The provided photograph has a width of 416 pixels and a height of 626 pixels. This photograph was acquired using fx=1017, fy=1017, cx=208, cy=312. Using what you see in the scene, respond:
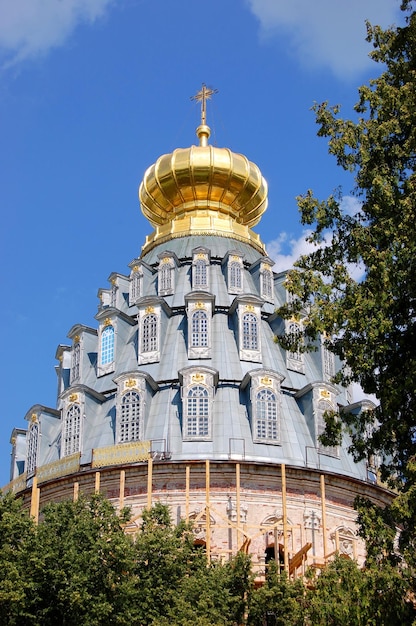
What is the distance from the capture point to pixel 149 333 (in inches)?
1470

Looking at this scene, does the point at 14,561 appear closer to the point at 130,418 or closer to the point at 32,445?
the point at 130,418

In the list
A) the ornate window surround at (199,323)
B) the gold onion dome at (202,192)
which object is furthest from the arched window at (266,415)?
the gold onion dome at (202,192)

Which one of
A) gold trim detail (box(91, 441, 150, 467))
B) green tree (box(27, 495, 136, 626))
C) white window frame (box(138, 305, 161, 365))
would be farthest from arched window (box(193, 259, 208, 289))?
green tree (box(27, 495, 136, 626))

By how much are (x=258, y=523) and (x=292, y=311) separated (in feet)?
42.6

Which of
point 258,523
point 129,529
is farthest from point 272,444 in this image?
point 129,529

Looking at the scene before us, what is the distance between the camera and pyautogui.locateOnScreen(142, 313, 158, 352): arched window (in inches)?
1458

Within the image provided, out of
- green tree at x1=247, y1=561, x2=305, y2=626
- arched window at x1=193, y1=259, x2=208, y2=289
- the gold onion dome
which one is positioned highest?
the gold onion dome

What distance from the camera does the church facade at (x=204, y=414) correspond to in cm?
3219

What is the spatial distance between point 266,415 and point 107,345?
7.44 metres

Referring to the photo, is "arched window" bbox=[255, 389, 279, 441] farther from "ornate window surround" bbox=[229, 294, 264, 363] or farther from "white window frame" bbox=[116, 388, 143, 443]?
"white window frame" bbox=[116, 388, 143, 443]

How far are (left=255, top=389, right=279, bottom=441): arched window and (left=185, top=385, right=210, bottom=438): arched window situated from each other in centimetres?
173

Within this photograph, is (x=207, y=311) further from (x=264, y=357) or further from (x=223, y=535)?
(x=223, y=535)

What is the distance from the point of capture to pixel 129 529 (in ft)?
104

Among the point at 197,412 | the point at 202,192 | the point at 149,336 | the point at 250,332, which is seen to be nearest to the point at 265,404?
the point at 197,412
